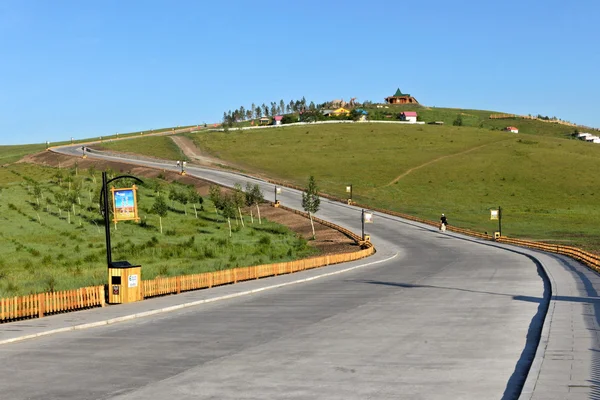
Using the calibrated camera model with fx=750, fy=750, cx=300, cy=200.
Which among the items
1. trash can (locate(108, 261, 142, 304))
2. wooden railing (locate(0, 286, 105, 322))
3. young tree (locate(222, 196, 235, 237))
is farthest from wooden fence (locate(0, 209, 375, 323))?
young tree (locate(222, 196, 235, 237))

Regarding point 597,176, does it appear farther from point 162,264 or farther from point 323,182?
point 162,264

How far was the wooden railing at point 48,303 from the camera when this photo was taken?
86.5 feet

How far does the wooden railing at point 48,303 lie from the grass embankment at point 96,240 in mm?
8476

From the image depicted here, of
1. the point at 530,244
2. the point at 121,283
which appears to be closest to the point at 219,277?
the point at 121,283

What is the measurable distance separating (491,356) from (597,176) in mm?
130899

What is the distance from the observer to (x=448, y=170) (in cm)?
14262

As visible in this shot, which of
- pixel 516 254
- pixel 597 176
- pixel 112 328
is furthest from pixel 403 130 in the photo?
pixel 112 328

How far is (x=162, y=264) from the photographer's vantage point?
56.3m

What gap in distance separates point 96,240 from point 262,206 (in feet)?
119

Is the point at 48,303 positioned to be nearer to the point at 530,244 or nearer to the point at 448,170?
the point at 530,244

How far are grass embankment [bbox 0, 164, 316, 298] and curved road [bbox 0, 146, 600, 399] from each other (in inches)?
646

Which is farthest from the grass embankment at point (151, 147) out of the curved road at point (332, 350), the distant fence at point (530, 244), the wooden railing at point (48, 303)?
the curved road at point (332, 350)

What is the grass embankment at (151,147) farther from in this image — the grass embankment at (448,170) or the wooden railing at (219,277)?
the wooden railing at (219,277)

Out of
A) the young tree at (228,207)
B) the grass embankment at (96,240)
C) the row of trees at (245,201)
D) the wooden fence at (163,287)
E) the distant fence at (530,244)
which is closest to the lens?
the wooden fence at (163,287)
